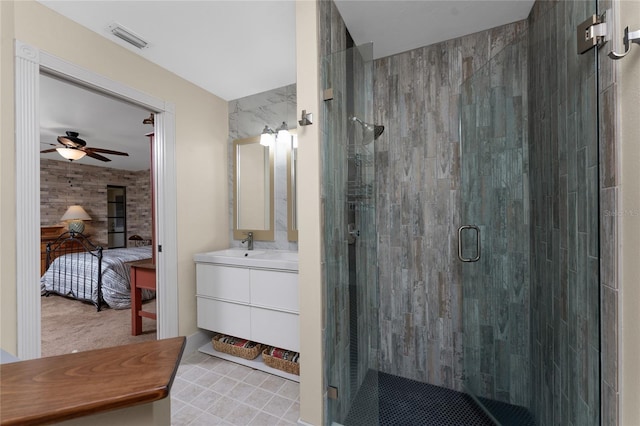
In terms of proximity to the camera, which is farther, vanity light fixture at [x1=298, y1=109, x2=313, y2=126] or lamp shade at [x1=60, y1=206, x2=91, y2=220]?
lamp shade at [x1=60, y1=206, x2=91, y2=220]

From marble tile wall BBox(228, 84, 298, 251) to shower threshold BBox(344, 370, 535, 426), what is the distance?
1.38m

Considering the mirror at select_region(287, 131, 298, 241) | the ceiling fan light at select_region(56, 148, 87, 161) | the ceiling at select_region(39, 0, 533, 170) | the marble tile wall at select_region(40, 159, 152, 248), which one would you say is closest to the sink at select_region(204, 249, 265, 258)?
the mirror at select_region(287, 131, 298, 241)

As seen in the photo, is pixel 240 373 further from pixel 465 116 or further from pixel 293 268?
pixel 465 116

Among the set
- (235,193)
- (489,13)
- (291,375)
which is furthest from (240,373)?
(489,13)

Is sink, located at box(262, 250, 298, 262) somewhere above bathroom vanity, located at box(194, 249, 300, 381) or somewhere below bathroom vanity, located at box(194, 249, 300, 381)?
above

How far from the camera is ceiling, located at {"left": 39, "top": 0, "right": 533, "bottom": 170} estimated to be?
5.38ft

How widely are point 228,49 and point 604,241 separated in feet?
8.25

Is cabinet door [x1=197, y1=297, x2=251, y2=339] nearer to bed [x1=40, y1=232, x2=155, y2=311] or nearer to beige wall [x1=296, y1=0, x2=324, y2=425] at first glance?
beige wall [x1=296, y1=0, x2=324, y2=425]

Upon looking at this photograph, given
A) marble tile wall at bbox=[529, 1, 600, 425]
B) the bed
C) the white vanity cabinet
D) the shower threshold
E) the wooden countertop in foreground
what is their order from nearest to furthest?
the wooden countertop in foreground < marble tile wall at bbox=[529, 1, 600, 425] < the shower threshold < the white vanity cabinet < the bed

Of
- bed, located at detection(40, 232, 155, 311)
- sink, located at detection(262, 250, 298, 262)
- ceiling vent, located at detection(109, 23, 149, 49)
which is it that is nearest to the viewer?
ceiling vent, located at detection(109, 23, 149, 49)

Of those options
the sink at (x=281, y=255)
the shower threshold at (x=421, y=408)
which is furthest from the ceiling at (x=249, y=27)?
the shower threshold at (x=421, y=408)

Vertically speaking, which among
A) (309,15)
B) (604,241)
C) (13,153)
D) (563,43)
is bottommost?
(604,241)

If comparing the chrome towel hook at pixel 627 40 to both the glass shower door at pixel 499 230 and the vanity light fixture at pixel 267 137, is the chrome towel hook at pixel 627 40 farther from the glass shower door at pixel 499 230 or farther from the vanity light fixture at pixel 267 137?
the vanity light fixture at pixel 267 137

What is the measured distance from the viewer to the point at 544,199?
4.69 ft
